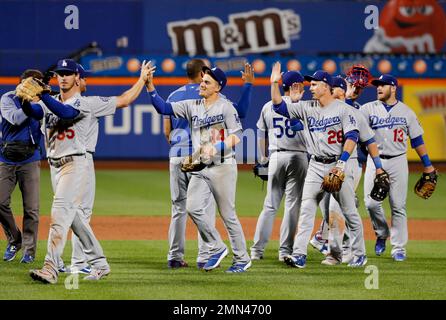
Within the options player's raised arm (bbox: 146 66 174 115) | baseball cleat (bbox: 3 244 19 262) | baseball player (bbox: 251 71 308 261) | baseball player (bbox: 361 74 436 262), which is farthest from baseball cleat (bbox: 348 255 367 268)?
baseball cleat (bbox: 3 244 19 262)

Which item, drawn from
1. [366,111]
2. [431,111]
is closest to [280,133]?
[366,111]

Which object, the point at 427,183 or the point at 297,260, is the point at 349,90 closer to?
the point at 427,183

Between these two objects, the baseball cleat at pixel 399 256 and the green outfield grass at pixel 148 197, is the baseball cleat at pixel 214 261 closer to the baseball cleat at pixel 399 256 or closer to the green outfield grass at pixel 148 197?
the baseball cleat at pixel 399 256

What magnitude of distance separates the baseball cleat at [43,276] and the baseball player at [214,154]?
151 centimetres

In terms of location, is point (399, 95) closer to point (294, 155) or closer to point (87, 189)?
point (294, 155)

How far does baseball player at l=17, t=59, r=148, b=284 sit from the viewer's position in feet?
26.4

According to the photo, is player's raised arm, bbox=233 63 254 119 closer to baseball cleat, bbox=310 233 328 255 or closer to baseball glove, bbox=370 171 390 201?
baseball glove, bbox=370 171 390 201

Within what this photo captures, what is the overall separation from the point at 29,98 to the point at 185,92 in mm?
1989

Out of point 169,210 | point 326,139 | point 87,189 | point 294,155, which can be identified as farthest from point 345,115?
point 169,210

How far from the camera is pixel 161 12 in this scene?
2431 centimetres

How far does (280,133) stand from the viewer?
32.8 ft

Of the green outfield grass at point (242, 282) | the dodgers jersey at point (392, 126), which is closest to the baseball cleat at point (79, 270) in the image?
the green outfield grass at point (242, 282)

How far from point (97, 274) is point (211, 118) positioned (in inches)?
69.4

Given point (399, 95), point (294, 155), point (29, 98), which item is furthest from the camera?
point (399, 95)
